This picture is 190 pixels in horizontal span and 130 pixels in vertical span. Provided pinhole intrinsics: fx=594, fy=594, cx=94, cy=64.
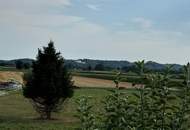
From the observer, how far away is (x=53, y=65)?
41.5 m

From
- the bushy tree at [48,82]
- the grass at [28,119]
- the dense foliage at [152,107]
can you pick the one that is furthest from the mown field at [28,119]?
the dense foliage at [152,107]

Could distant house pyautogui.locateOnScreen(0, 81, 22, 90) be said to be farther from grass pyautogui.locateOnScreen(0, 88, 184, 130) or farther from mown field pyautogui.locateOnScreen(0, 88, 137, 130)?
mown field pyautogui.locateOnScreen(0, 88, 137, 130)

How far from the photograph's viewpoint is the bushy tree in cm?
4125

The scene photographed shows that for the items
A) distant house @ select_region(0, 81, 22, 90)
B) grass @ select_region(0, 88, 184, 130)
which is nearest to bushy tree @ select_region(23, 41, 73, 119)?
grass @ select_region(0, 88, 184, 130)

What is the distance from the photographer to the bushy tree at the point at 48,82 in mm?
41250

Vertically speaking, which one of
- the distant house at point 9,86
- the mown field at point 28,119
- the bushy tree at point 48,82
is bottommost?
the mown field at point 28,119

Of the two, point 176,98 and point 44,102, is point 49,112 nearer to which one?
point 44,102

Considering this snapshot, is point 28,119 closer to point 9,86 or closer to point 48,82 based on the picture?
point 48,82

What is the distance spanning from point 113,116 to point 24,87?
1451 inches

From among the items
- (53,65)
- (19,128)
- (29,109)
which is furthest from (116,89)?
(29,109)

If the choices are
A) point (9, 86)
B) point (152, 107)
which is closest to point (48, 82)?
point (152, 107)

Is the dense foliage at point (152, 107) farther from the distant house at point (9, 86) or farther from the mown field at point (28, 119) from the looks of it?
the distant house at point (9, 86)

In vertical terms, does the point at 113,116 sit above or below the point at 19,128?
above

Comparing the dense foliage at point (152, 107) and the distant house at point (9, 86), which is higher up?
the dense foliage at point (152, 107)
